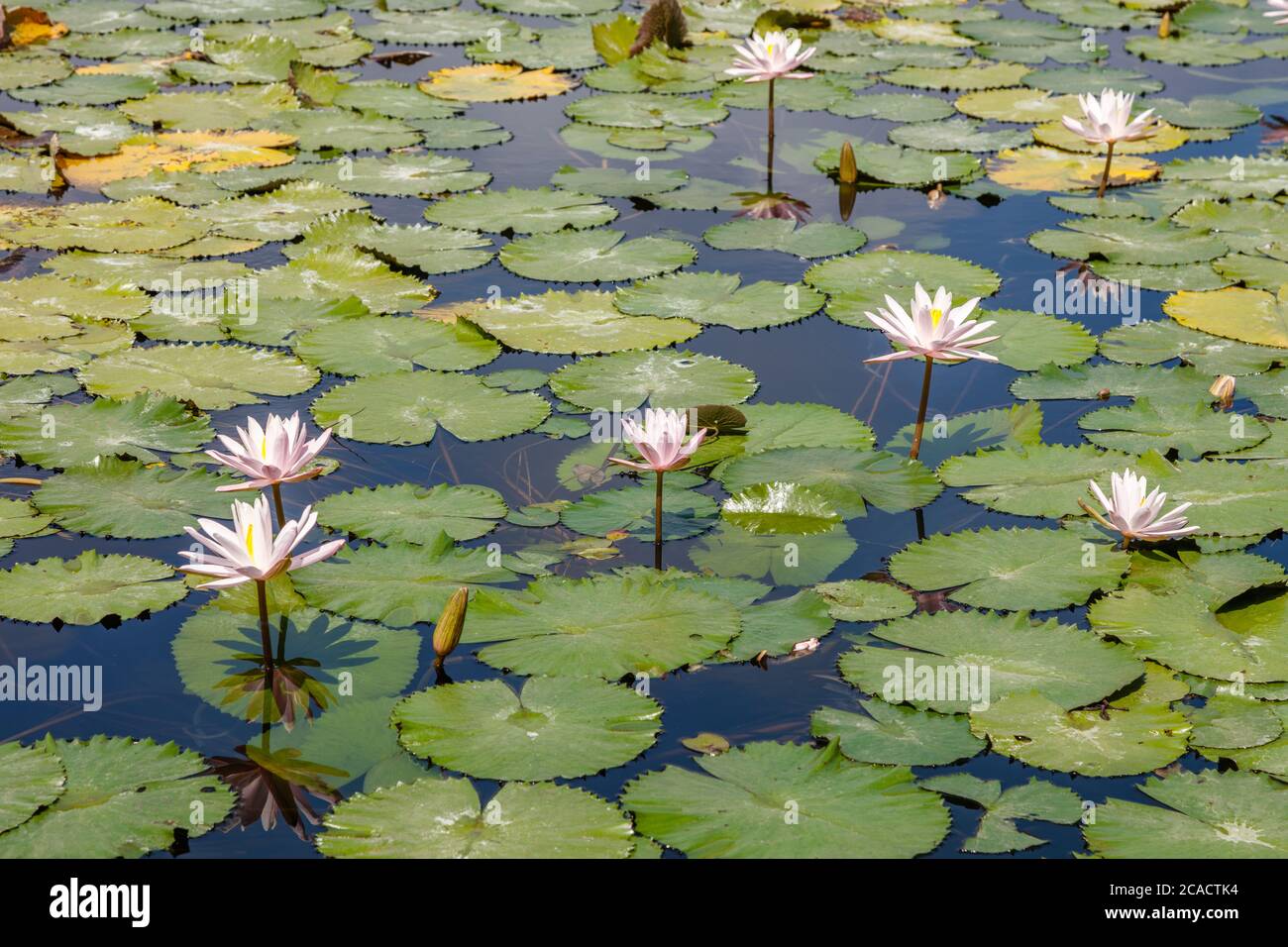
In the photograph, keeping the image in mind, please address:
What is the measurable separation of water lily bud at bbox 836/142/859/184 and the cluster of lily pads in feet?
1.19

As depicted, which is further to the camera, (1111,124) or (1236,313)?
(1111,124)

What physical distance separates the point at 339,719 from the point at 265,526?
49 cm

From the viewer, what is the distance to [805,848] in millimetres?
2803

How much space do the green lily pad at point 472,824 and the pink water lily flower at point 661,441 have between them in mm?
1124

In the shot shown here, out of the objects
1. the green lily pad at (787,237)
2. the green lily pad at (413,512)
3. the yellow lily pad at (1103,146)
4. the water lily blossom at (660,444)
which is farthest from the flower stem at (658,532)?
the yellow lily pad at (1103,146)

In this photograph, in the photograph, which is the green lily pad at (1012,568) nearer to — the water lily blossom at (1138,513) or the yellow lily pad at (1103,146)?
the water lily blossom at (1138,513)

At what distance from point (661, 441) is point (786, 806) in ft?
4.00

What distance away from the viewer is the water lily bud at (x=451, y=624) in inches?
131

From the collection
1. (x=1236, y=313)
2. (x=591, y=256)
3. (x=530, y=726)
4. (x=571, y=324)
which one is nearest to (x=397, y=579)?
(x=530, y=726)

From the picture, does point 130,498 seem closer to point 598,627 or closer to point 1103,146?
point 598,627

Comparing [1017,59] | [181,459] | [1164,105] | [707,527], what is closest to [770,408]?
[707,527]

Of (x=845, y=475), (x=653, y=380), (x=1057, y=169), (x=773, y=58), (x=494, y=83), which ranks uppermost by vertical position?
(x=773, y=58)

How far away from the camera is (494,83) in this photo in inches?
312

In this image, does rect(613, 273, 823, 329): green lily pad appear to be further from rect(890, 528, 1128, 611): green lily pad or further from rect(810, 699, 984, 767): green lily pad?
rect(810, 699, 984, 767): green lily pad
